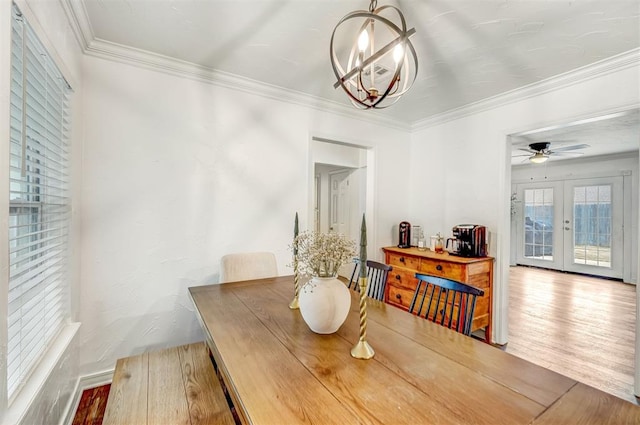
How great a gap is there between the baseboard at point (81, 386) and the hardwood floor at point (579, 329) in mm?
3449

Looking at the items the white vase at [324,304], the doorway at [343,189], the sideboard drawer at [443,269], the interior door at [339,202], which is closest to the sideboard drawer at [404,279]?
the sideboard drawer at [443,269]

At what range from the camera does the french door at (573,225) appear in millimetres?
5520

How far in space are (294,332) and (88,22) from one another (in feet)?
7.48

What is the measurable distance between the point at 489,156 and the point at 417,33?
1701 mm

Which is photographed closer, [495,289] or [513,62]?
[513,62]

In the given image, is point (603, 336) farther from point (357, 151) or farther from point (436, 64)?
point (357, 151)

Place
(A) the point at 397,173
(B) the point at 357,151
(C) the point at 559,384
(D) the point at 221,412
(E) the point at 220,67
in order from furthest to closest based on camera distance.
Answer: (B) the point at 357,151 → (A) the point at 397,173 → (E) the point at 220,67 → (D) the point at 221,412 → (C) the point at 559,384

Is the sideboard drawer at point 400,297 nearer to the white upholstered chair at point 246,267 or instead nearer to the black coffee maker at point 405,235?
the black coffee maker at point 405,235

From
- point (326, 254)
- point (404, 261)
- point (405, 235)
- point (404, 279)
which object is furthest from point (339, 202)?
point (326, 254)

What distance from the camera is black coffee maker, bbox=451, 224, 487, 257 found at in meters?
2.89

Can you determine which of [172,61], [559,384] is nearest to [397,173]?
[172,61]

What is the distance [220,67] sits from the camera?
2424 mm

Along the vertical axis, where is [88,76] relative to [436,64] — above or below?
below

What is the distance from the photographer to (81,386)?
2.02m
